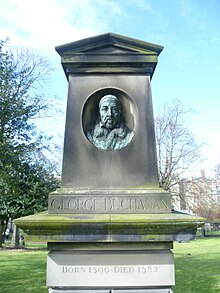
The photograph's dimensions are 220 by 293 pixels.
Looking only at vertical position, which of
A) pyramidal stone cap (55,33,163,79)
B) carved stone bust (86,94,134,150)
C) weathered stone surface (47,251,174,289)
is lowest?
weathered stone surface (47,251,174,289)

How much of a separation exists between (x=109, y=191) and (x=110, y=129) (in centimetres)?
106

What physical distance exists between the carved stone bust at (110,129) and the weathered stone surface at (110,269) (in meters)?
1.70

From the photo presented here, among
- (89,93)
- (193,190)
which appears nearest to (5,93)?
(89,93)

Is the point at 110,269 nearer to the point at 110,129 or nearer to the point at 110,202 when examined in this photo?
the point at 110,202

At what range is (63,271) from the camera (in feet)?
13.7

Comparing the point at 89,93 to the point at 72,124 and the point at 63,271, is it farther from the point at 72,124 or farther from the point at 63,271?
the point at 63,271

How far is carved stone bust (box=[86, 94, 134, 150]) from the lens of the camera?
4.96 m

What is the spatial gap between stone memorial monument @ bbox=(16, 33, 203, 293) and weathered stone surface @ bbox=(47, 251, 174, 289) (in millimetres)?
13

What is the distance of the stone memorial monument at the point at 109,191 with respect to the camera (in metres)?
3.99

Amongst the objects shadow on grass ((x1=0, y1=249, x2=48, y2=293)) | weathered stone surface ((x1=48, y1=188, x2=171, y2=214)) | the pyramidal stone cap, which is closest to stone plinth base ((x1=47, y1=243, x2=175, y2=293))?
weathered stone surface ((x1=48, y1=188, x2=171, y2=214))

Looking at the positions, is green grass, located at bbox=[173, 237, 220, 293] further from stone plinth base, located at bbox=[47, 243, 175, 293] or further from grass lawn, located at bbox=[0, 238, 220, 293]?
stone plinth base, located at bbox=[47, 243, 175, 293]

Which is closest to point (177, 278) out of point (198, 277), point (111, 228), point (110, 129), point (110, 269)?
point (198, 277)

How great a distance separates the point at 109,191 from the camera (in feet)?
15.2

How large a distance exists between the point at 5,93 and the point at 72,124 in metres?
6.16
